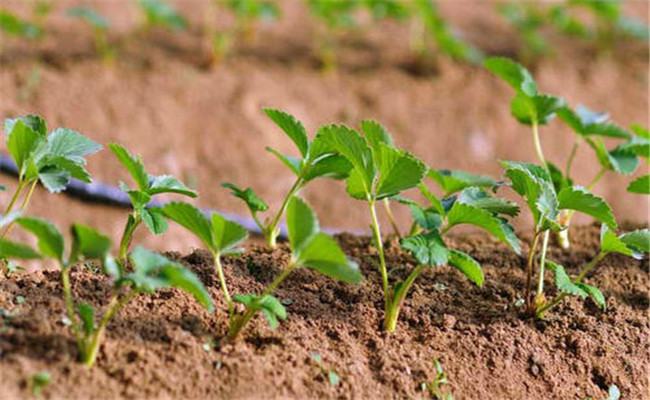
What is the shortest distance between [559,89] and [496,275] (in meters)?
2.85

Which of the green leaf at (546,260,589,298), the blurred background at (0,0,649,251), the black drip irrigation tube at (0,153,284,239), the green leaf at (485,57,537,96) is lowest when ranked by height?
the black drip irrigation tube at (0,153,284,239)

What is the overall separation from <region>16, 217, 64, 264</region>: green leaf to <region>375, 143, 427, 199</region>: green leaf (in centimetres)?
51

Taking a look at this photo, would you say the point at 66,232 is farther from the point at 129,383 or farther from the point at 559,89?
the point at 559,89

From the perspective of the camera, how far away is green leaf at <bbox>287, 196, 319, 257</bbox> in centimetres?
129

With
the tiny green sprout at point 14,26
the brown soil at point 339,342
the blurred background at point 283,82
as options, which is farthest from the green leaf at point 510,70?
the tiny green sprout at point 14,26

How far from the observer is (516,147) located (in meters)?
4.12

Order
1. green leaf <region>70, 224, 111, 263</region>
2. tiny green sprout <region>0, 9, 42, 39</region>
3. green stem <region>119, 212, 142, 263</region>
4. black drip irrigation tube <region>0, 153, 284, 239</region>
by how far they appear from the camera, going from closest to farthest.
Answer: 1. green leaf <region>70, 224, 111, 263</region>
2. green stem <region>119, 212, 142, 263</region>
3. black drip irrigation tube <region>0, 153, 284, 239</region>
4. tiny green sprout <region>0, 9, 42, 39</region>

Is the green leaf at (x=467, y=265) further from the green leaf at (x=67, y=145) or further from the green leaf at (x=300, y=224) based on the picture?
the green leaf at (x=67, y=145)

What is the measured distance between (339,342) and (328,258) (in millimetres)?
259

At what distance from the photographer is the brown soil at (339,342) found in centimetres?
133

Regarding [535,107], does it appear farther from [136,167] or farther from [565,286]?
[136,167]

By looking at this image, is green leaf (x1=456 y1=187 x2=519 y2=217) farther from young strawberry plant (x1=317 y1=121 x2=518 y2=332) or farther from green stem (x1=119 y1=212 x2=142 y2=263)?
green stem (x1=119 y1=212 x2=142 y2=263)

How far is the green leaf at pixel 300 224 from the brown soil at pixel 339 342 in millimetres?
212

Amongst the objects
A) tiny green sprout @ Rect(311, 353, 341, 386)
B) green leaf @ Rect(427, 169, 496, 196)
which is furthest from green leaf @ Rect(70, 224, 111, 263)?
green leaf @ Rect(427, 169, 496, 196)
